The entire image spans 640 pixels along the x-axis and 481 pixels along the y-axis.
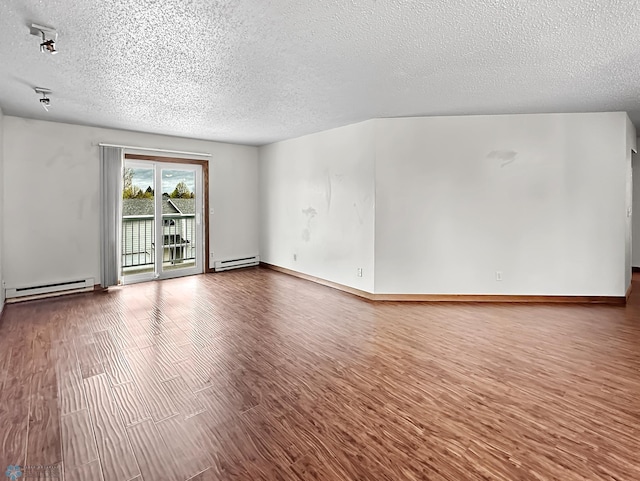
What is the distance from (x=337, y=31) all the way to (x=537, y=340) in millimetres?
3348

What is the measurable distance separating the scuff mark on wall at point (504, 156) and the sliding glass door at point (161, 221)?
510cm

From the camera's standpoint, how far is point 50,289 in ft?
16.1

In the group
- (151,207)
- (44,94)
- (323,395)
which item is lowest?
(323,395)

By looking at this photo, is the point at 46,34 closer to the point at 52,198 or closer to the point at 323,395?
the point at 323,395

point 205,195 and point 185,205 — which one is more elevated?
point 205,195

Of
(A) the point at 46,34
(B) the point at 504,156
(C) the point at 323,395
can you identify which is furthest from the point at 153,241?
(B) the point at 504,156

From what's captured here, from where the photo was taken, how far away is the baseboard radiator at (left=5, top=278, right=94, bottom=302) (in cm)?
463

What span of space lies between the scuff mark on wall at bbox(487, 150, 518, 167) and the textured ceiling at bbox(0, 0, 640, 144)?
526 mm

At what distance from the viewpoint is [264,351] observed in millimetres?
3100

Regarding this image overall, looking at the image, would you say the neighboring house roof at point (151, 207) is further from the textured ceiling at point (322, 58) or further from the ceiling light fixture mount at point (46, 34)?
the ceiling light fixture mount at point (46, 34)

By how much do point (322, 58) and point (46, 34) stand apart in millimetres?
1964

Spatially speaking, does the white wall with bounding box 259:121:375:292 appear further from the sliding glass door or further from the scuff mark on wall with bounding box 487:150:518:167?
the scuff mark on wall with bounding box 487:150:518:167

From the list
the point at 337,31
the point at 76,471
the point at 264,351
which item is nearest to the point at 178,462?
the point at 76,471

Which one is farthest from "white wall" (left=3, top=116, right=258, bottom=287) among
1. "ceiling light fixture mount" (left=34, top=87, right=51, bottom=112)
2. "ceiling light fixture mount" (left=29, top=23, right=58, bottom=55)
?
"ceiling light fixture mount" (left=29, top=23, right=58, bottom=55)
